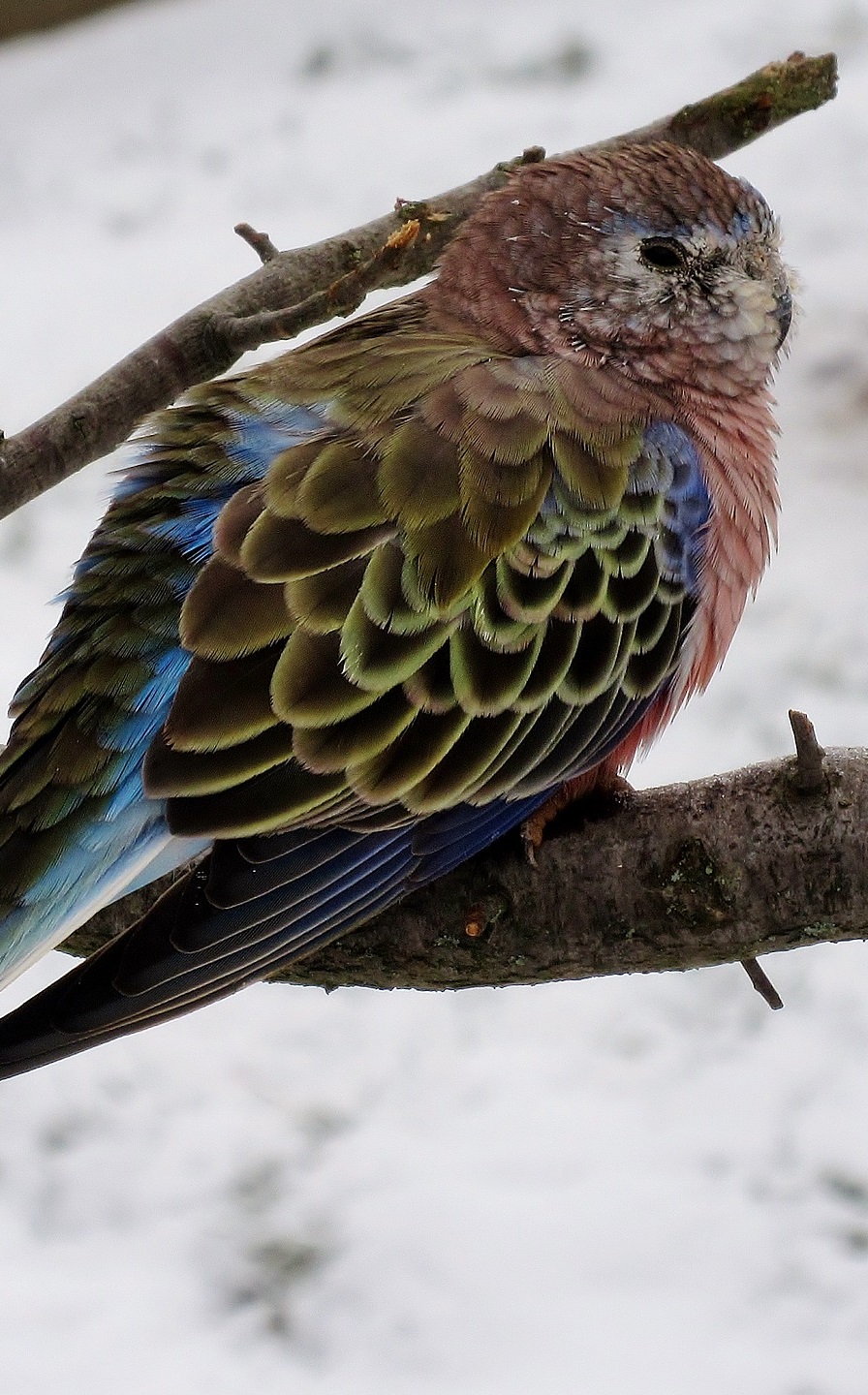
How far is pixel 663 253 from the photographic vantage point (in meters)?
2.56

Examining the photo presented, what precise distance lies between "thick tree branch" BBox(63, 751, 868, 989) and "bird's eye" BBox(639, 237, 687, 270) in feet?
2.57

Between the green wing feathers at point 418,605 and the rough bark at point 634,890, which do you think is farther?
the rough bark at point 634,890

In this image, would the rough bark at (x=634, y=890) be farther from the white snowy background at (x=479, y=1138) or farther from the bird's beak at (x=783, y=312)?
the white snowy background at (x=479, y=1138)

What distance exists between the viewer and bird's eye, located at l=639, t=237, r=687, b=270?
2.55 meters

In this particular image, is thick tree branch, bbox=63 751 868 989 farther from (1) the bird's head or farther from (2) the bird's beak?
(2) the bird's beak

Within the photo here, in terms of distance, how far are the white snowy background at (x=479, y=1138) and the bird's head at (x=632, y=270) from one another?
918mm

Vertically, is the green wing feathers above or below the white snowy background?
above

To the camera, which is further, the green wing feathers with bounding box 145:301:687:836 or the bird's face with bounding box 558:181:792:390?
the bird's face with bounding box 558:181:792:390


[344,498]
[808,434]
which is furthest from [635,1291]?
[808,434]

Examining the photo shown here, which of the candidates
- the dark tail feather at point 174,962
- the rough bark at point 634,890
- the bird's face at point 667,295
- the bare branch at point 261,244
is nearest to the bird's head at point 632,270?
the bird's face at point 667,295

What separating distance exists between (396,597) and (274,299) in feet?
2.48

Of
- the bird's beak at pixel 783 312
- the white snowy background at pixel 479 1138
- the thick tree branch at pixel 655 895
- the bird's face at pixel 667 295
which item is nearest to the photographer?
the thick tree branch at pixel 655 895

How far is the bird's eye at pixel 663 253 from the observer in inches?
101

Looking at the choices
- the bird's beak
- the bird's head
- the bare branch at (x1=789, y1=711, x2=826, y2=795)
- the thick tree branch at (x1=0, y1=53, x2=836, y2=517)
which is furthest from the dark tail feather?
the bird's beak
